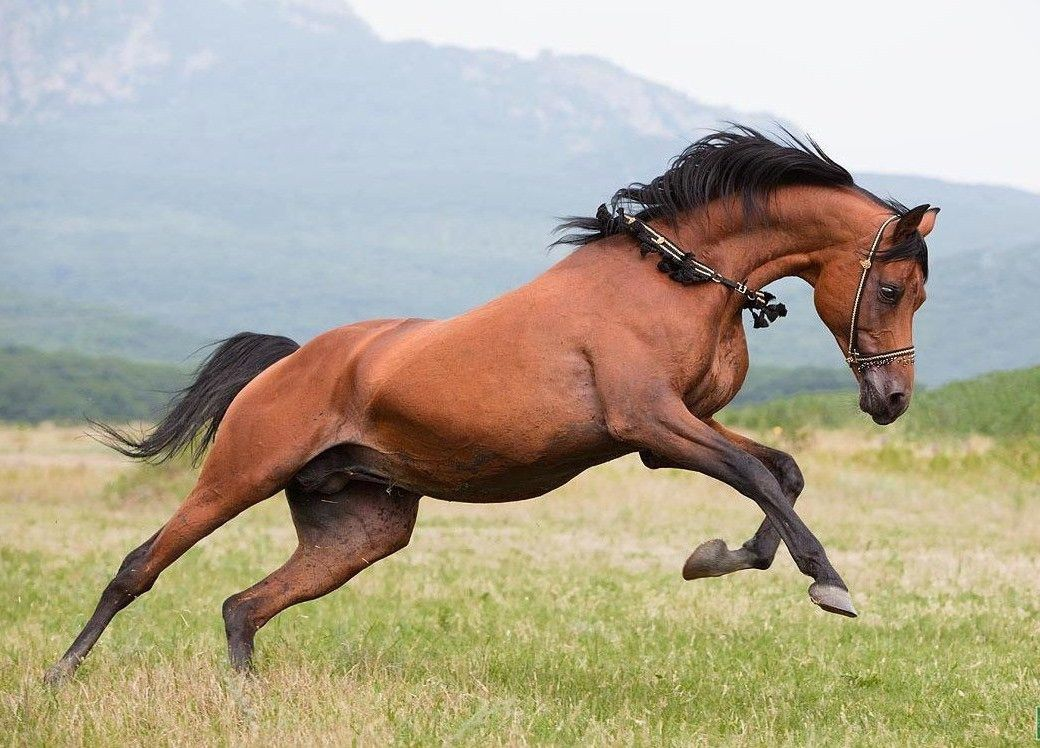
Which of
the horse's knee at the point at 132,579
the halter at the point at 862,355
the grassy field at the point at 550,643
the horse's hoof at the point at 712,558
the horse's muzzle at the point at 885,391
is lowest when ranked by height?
the grassy field at the point at 550,643

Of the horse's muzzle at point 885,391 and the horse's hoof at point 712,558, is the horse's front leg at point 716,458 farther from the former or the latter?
the horse's muzzle at point 885,391

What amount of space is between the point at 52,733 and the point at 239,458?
5.74 ft

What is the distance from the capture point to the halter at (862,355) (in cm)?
596

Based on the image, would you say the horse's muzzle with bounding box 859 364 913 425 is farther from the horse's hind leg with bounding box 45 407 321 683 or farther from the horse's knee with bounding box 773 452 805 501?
the horse's hind leg with bounding box 45 407 321 683

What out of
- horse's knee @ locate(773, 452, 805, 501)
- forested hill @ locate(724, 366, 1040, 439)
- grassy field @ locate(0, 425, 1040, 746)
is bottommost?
forested hill @ locate(724, 366, 1040, 439)

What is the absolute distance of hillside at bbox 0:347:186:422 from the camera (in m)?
98.1

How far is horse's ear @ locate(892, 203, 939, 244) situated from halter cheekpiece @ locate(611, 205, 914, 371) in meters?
0.06

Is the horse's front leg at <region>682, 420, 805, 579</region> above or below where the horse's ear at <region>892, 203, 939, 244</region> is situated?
below

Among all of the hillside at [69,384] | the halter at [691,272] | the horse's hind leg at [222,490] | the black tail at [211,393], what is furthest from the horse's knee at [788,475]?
the hillside at [69,384]

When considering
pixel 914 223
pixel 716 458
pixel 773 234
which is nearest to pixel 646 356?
pixel 716 458

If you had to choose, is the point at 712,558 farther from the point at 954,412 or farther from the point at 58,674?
the point at 954,412

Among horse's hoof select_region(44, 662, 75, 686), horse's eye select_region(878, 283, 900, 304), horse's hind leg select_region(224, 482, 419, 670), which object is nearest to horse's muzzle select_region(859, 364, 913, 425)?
horse's eye select_region(878, 283, 900, 304)

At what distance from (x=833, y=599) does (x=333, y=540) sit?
2.79m

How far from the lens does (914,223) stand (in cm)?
Result: 588
